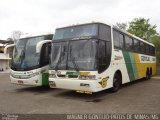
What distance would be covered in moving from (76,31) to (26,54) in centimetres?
315

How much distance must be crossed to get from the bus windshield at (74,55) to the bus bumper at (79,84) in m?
0.51

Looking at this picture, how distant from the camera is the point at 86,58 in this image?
8.84 m

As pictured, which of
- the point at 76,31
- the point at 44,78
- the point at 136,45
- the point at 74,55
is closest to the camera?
the point at 74,55

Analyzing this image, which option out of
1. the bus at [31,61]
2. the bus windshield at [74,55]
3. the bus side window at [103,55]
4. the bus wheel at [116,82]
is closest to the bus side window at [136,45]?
the bus wheel at [116,82]

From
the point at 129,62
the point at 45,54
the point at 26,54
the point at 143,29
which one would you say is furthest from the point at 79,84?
the point at 143,29

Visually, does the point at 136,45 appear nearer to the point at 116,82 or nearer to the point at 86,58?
the point at 116,82

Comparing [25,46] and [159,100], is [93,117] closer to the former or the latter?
[159,100]

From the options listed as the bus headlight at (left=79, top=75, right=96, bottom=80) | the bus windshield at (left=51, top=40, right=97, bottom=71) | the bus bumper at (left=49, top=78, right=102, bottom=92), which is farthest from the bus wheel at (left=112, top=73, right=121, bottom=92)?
the bus windshield at (left=51, top=40, right=97, bottom=71)

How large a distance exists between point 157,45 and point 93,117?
809 inches

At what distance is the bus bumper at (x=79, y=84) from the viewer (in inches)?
338

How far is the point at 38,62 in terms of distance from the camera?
1080 cm

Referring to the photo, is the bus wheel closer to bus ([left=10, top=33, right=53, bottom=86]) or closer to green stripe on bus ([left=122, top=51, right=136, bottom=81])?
green stripe on bus ([left=122, top=51, right=136, bottom=81])

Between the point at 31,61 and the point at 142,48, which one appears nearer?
the point at 31,61

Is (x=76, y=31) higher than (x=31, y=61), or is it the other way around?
(x=76, y=31)
